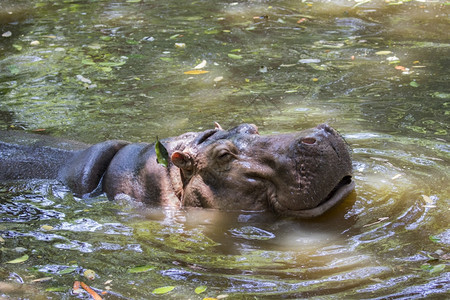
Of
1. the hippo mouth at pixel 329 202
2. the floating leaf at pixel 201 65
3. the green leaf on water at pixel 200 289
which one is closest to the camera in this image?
the green leaf on water at pixel 200 289

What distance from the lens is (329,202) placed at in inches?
235

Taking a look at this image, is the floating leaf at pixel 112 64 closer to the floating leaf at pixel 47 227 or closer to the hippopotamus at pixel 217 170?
the hippopotamus at pixel 217 170

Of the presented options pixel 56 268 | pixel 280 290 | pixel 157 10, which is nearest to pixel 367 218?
pixel 280 290

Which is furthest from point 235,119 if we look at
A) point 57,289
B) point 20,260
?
point 57,289

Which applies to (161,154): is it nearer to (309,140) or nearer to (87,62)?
(309,140)

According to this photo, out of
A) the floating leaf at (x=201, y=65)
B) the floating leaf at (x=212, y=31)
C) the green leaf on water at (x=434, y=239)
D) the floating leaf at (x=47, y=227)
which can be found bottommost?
the floating leaf at (x=201, y=65)

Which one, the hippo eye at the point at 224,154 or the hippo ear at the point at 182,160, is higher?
the hippo eye at the point at 224,154

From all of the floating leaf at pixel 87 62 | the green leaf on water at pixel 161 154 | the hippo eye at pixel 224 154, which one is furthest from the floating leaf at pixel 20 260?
the floating leaf at pixel 87 62

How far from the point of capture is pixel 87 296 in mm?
4965

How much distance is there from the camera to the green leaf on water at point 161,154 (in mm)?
6484

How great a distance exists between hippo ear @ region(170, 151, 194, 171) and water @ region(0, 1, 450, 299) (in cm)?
44

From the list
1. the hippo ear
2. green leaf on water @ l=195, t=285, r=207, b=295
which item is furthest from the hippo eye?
green leaf on water @ l=195, t=285, r=207, b=295

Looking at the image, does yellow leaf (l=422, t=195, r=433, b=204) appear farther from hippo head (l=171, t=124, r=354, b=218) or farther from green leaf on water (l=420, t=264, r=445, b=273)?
green leaf on water (l=420, t=264, r=445, b=273)

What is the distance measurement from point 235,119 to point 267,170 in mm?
2838
